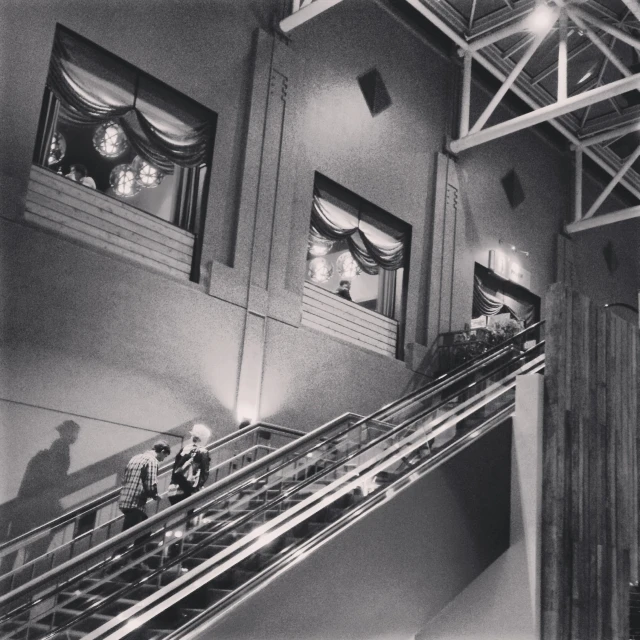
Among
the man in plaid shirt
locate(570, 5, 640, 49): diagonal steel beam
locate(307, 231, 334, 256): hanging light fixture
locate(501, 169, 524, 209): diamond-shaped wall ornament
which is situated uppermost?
locate(570, 5, 640, 49): diagonal steel beam

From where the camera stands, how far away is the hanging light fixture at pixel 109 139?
1066 cm

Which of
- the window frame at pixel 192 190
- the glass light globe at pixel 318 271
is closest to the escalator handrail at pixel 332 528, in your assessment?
the window frame at pixel 192 190

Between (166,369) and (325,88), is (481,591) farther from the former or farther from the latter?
(325,88)

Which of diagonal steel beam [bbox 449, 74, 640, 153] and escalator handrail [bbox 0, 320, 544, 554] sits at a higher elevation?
diagonal steel beam [bbox 449, 74, 640, 153]

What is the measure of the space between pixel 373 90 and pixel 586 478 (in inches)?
317

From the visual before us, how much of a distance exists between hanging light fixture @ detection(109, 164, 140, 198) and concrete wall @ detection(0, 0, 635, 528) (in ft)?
3.52

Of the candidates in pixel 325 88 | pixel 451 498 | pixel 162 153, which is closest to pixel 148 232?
pixel 162 153

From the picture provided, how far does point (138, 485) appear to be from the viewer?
25.0ft

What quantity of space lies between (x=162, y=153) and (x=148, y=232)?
1141mm

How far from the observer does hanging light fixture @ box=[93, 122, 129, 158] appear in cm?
1066

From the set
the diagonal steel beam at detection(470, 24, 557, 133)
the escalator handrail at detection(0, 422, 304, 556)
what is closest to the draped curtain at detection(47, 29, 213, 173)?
the escalator handrail at detection(0, 422, 304, 556)

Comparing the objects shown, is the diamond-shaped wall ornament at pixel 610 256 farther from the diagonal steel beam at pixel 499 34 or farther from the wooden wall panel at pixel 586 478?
the wooden wall panel at pixel 586 478

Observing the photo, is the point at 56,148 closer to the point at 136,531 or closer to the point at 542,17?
the point at 136,531

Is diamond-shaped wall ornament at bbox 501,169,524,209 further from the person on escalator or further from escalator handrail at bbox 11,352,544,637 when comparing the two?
the person on escalator
